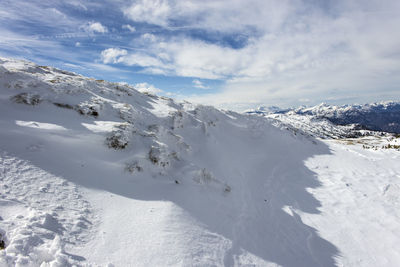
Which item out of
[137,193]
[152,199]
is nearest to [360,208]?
[152,199]

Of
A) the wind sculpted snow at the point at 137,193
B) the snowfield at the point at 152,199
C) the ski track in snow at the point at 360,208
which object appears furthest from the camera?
the ski track in snow at the point at 360,208

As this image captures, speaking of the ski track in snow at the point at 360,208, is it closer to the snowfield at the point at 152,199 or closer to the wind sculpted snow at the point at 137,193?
the snowfield at the point at 152,199

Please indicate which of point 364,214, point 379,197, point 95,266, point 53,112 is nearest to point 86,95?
point 53,112

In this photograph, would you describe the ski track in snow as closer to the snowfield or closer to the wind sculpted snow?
the snowfield

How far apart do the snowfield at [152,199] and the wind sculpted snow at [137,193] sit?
0.05 metres

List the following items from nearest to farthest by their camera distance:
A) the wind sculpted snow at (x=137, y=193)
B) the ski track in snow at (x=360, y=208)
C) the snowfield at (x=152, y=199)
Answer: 1. the snowfield at (x=152, y=199)
2. the wind sculpted snow at (x=137, y=193)
3. the ski track in snow at (x=360, y=208)

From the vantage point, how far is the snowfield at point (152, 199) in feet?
20.3

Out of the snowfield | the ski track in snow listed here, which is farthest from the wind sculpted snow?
the ski track in snow

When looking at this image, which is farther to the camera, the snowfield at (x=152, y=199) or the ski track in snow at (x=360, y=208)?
the ski track in snow at (x=360, y=208)

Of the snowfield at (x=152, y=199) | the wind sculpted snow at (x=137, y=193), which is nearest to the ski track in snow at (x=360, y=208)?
the snowfield at (x=152, y=199)

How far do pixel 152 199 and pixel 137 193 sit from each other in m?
0.86

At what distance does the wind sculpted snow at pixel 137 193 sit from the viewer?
6.36 m

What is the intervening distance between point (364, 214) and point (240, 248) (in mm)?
10191

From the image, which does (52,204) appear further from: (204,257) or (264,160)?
(264,160)
